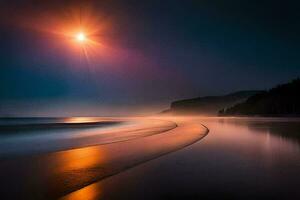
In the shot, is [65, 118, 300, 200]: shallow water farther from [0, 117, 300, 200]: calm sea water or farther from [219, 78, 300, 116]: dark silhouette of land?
[219, 78, 300, 116]: dark silhouette of land

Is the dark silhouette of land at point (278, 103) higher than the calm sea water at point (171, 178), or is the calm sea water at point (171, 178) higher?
the dark silhouette of land at point (278, 103)

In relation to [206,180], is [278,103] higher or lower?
higher

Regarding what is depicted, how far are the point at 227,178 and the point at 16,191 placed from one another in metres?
5.29

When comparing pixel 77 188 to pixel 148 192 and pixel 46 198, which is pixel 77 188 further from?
pixel 148 192

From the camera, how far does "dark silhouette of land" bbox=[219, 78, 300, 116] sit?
95556 millimetres

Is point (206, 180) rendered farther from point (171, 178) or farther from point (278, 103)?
point (278, 103)

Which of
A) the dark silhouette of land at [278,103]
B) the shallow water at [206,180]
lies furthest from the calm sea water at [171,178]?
the dark silhouette of land at [278,103]

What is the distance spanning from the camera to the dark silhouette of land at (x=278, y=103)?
314 feet

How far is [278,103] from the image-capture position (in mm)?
102312

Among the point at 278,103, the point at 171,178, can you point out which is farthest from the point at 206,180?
the point at 278,103

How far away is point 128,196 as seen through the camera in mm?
5402

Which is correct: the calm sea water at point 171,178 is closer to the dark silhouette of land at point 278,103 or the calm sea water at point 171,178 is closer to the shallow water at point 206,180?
the shallow water at point 206,180

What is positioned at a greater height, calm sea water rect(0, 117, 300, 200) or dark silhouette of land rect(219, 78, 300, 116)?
dark silhouette of land rect(219, 78, 300, 116)

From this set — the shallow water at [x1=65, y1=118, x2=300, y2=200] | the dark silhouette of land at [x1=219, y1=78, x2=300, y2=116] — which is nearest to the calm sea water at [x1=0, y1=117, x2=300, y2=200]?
the shallow water at [x1=65, y1=118, x2=300, y2=200]
